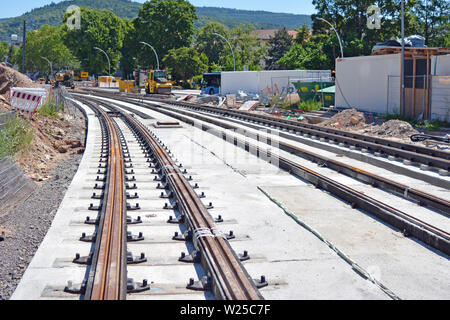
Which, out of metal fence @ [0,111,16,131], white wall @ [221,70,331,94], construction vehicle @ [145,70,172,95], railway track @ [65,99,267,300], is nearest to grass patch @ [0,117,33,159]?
metal fence @ [0,111,16,131]

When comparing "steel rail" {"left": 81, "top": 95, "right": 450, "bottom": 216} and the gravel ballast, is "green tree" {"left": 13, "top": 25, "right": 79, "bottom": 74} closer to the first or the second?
"steel rail" {"left": 81, "top": 95, "right": 450, "bottom": 216}

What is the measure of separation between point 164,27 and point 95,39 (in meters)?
18.3

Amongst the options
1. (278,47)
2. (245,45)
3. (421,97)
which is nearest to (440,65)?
(421,97)

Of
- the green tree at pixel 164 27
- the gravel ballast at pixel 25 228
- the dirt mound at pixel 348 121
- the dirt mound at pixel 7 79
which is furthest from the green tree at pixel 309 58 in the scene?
the gravel ballast at pixel 25 228

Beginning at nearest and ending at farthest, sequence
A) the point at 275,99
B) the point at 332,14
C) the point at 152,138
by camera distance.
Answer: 1. the point at 152,138
2. the point at 275,99
3. the point at 332,14

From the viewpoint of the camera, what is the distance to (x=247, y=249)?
22.6 feet

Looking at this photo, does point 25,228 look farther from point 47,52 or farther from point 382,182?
point 47,52

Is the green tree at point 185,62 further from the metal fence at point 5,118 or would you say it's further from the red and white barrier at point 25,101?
the metal fence at point 5,118

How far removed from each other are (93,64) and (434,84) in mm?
95359

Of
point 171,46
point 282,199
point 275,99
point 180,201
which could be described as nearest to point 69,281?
point 180,201

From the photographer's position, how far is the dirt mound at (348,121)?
80.8ft

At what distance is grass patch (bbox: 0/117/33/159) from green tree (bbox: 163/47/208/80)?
2814 inches

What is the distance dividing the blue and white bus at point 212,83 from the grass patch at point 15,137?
155 ft
